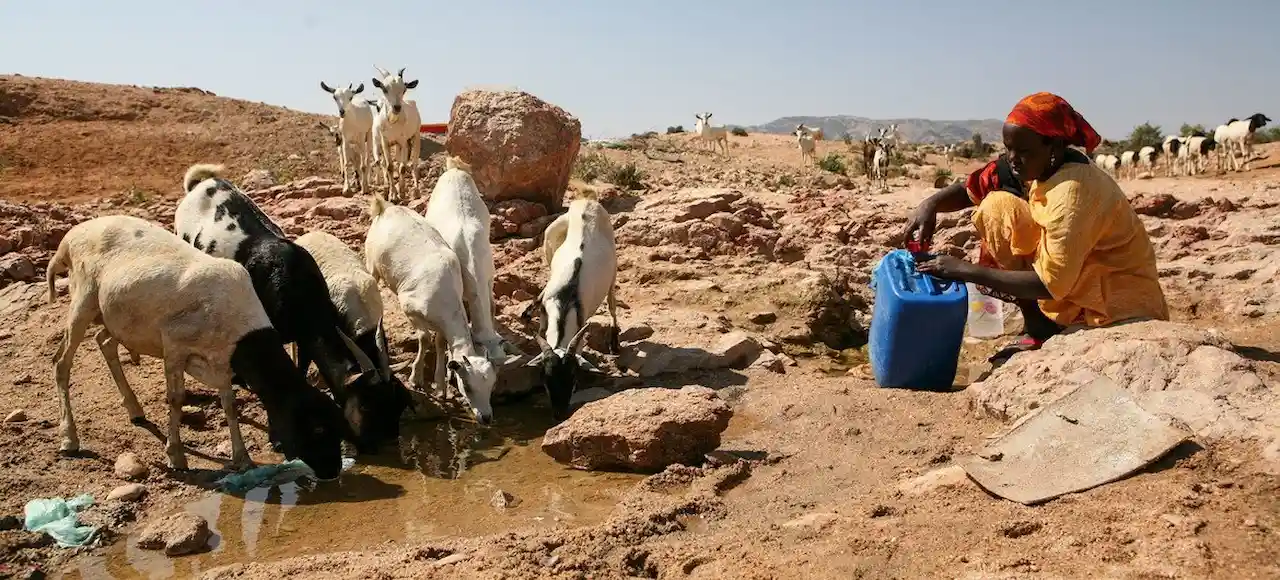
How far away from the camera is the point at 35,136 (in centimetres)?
2288

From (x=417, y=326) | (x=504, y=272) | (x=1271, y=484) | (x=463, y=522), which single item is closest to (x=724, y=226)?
(x=504, y=272)

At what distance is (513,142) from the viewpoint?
1157 cm

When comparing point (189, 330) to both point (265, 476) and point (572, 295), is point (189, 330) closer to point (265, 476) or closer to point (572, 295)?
point (265, 476)

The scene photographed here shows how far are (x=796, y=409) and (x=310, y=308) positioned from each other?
3516 millimetres

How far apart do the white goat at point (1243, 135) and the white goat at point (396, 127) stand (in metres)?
20.3

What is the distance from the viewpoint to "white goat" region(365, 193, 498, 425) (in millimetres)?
6500

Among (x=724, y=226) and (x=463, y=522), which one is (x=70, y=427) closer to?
(x=463, y=522)

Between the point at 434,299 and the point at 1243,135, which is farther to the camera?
the point at 1243,135

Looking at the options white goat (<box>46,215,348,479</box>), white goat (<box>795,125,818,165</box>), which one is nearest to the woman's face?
white goat (<box>46,215,348,479</box>)

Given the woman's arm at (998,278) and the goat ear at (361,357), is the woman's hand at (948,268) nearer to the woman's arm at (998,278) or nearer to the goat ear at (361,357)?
the woman's arm at (998,278)

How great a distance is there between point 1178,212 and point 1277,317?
4.30 meters

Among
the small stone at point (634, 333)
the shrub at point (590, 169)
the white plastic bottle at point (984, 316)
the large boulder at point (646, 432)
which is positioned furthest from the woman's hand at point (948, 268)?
the shrub at point (590, 169)

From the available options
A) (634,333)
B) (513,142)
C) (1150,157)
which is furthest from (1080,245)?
(1150,157)

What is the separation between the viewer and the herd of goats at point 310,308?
5.56m
